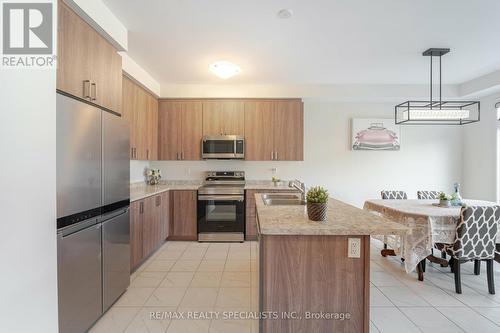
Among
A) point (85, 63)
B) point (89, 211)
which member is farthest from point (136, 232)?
point (85, 63)

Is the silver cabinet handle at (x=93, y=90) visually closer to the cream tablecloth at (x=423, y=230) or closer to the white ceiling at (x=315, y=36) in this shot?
the white ceiling at (x=315, y=36)

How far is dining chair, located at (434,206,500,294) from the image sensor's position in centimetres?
246

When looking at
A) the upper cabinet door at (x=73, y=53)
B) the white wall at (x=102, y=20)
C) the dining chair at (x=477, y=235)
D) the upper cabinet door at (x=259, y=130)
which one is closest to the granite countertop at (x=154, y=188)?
the upper cabinet door at (x=259, y=130)

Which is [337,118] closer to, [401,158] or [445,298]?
[401,158]

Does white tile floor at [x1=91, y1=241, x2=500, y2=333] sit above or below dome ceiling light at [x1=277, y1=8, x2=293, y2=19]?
below

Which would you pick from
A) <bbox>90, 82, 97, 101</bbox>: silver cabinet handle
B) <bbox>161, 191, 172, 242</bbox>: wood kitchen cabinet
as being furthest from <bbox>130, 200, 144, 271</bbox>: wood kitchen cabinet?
<bbox>90, 82, 97, 101</bbox>: silver cabinet handle

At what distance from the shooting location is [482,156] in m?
4.39

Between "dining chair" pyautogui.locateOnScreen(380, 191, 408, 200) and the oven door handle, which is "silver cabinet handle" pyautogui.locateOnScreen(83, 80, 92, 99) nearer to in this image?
the oven door handle

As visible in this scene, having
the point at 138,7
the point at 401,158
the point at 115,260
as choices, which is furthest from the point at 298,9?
the point at 401,158

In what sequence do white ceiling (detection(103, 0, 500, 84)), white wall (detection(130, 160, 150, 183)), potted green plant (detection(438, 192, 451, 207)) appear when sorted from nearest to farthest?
1. white ceiling (detection(103, 0, 500, 84))
2. potted green plant (detection(438, 192, 451, 207))
3. white wall (detection(130, 160, 150, 183))

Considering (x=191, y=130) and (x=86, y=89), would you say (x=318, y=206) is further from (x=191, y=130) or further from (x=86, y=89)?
(x=191, y=130)

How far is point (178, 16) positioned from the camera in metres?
2.38

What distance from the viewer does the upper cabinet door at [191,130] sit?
173 inches

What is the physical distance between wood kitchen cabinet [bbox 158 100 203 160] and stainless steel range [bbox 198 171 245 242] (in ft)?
2.70
